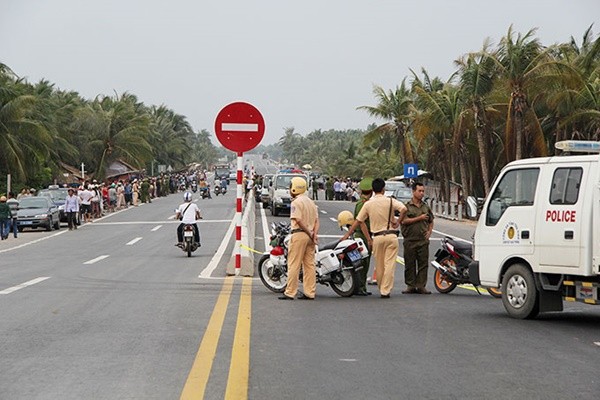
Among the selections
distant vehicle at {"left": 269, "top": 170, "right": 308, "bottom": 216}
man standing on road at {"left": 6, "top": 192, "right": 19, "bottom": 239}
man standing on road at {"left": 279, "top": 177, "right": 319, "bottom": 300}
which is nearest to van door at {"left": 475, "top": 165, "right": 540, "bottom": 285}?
man standing on road at {"left": 279, "top": 177, "right": 319, "bottom": 300}

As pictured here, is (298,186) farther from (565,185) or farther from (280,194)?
(280,194)

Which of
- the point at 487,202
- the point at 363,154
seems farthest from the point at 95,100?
the point at 487,202

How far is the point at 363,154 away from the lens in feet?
300

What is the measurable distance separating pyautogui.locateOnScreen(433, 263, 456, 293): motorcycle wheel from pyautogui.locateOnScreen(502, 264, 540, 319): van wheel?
314cm

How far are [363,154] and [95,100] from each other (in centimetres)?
2636

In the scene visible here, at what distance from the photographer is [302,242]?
13.6 metres

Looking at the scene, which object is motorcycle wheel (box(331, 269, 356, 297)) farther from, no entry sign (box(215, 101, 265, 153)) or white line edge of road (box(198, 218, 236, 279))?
white line edge of road (box(198, 218, 236, 279))

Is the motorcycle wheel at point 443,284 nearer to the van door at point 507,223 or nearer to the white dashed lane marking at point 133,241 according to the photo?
the van door at point 507,223

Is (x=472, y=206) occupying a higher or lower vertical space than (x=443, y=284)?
higher

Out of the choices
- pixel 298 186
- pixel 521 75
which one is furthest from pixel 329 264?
pixel 521 75

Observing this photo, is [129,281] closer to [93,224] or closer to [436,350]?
[436,350]

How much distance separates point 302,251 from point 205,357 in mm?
5090

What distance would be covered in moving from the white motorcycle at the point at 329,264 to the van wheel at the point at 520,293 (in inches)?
107

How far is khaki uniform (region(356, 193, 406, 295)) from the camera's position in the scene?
46.3ft
